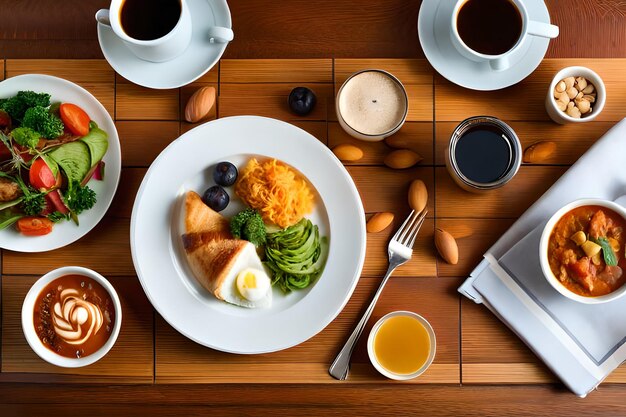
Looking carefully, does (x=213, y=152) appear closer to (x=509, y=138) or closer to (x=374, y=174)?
(x=374, y=174)

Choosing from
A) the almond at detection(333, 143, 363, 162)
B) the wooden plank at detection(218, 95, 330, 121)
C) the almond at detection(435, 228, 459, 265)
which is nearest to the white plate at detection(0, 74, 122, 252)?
the wooden plank at detection(218, 95, 330, 121)

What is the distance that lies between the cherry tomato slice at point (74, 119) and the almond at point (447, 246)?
3.13ft

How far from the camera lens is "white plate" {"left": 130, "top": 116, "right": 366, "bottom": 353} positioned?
1.51 metres

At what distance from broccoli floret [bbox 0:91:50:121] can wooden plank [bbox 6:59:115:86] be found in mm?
155

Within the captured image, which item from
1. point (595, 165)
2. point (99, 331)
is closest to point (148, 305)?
point (99, 331)

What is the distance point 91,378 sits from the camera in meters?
1.60

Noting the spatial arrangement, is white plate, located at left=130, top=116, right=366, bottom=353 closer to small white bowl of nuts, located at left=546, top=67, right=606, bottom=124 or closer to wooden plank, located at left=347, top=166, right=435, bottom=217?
wooden plank, located at left=347, top=166, right=435, bottom=217

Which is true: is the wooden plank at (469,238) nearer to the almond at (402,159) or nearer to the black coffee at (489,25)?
the almond at (402,159)

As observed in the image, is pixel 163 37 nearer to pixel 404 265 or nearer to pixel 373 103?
pixel 373 103

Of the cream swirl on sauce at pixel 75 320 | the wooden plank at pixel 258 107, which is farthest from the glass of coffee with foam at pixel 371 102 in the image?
the cream swirl on sauce at pixel 75 320

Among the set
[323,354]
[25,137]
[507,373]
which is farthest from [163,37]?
[507,373]

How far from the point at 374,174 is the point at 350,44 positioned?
37cm

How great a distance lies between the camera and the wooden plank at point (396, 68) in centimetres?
165

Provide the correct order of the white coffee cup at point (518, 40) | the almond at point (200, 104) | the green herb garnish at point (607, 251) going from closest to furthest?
the green herb garnish at point (607, 251) < the white coffee cup at point (518, 40) < the almond at point (200, 104)
